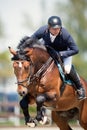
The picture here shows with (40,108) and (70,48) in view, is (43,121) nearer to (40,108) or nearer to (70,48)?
(40,108)

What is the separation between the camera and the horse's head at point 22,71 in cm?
1007

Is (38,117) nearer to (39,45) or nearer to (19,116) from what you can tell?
(39,45)

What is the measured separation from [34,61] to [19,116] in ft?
36.3

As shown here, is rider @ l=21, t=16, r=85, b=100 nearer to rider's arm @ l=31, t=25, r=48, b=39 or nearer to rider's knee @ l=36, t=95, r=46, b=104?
rider's arm @ l=31, t=25, r=48, b=39

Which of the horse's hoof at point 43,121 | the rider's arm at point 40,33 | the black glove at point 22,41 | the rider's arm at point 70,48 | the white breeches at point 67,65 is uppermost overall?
the rider's arm at point 40,33

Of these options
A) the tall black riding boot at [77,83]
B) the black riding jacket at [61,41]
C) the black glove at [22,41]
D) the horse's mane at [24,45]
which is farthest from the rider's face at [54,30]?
the tall black riding boot at [77,83]

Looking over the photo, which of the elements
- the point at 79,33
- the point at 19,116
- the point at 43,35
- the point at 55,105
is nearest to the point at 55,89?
the point at 55,105

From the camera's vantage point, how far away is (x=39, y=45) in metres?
11.1

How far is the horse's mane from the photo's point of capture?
1040 cm

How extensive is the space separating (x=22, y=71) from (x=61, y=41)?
147 centimetres

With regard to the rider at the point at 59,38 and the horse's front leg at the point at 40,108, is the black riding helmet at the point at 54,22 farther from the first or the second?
the horse's front leg at the point at 40,108

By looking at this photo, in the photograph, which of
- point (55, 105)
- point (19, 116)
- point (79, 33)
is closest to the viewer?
point (55, 105)

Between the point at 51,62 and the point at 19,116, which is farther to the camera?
the point at 19,116

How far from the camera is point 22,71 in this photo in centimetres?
1010
